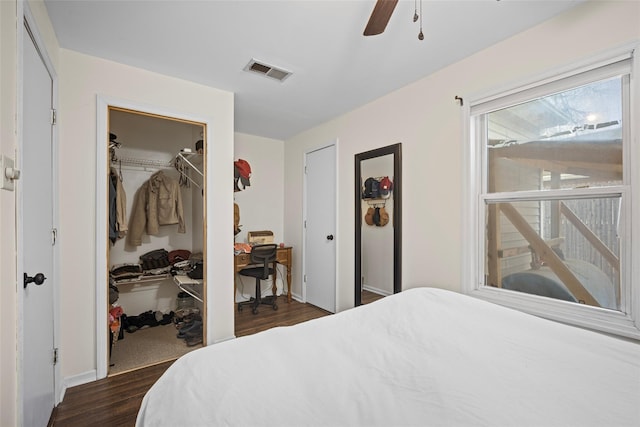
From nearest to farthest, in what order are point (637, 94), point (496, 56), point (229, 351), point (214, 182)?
point (229, 351), point (637, 94), point (496, 56), point (214, 182)

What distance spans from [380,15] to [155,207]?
3.05 metres

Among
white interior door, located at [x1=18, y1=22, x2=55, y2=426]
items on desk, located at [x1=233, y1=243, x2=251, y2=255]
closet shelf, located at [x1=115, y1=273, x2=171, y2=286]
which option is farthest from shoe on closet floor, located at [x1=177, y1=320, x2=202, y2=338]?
white interior door, located at [x1=18, y1=22, x2=55, y2=426]

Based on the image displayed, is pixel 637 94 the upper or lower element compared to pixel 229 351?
upper

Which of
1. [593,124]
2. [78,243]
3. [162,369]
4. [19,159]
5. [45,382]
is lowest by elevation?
[162,369]

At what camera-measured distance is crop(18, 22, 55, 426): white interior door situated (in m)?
1.29

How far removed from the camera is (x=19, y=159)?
1.16 meters

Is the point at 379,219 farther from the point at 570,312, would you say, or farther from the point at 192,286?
the point at 192,286

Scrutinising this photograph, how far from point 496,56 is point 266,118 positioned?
2396 millimetres

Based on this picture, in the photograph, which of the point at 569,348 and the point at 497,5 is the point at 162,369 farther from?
the point at 497,5

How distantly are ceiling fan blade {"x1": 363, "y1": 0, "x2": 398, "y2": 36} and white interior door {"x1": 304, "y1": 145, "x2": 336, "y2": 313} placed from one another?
6.93 feet

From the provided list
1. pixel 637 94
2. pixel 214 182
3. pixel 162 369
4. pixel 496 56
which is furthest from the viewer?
pixel 214 182

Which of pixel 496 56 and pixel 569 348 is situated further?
pixel 496 56

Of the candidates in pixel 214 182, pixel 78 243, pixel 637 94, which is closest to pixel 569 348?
pixel 637 94

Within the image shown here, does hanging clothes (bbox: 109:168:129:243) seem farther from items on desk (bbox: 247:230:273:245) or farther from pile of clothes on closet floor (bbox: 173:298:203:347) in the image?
items on desk (bbox: 247:230:273:245)
